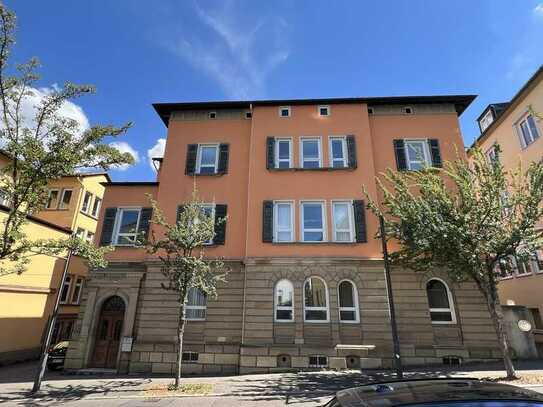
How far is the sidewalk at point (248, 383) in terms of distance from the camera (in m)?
10.3

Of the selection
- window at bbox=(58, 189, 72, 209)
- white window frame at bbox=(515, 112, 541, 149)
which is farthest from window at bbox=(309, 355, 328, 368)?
window at bbox=(58, 189, 72, 209)

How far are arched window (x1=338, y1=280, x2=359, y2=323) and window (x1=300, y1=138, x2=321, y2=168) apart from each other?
6.21 metres

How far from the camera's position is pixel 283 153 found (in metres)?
17.2

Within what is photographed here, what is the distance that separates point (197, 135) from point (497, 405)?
1758 centimetres

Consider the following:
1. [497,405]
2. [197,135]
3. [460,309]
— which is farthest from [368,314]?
[197,135]

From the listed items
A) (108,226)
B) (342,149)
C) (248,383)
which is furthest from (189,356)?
(342,149)

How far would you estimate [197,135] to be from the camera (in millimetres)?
18078

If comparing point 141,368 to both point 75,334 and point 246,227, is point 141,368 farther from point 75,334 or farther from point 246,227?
point 246,227

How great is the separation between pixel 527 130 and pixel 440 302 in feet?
45.5

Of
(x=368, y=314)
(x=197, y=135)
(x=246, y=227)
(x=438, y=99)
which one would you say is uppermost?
(x=438, y=99)

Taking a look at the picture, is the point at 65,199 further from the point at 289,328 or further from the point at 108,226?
the point at 289,328

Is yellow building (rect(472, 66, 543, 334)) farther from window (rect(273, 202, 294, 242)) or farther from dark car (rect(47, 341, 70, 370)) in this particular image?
dark car (rect(47, 341, 70, 370))

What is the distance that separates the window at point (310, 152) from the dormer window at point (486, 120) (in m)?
15.9

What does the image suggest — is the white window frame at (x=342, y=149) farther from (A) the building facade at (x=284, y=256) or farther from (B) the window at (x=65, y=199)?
(B) the window at (x=65, y=199)
